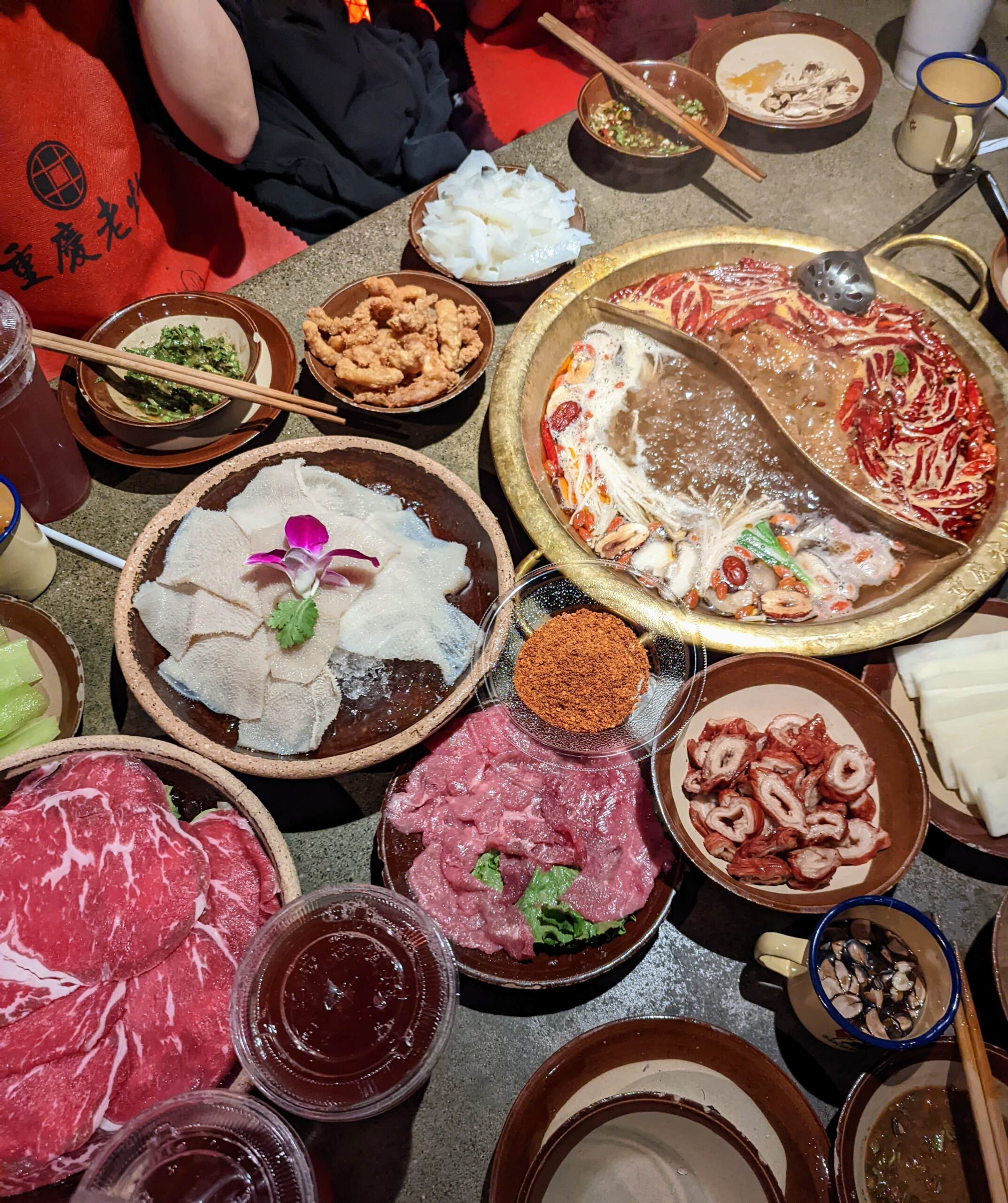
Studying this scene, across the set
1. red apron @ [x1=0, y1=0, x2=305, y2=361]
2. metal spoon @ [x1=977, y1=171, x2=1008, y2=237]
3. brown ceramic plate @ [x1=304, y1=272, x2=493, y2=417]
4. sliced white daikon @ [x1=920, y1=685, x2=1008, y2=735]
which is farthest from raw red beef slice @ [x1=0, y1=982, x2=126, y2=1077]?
metal spoon @ [x1=977, y1=171, x2=1008, y2=237]

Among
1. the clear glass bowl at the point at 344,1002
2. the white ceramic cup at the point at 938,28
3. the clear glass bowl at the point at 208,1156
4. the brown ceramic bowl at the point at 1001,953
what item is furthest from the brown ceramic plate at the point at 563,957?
the white ceramic cup at the point at 938,28

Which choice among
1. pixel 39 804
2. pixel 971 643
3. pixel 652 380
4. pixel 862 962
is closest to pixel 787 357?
pixel 652 380

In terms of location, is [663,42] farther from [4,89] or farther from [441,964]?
[441,964]

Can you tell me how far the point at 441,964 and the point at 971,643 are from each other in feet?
5.43

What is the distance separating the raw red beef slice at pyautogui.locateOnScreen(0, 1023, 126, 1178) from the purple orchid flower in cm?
114

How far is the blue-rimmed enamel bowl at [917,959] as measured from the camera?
1.63 m

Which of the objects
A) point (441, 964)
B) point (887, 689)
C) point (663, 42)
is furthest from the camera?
→ point (663, 42)

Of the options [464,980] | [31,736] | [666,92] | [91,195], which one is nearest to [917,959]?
[464,980]

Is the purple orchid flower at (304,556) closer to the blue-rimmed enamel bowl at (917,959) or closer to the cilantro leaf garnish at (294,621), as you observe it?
the cilantro leaf garnish at (294,621)

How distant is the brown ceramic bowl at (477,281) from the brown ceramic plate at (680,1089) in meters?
2.38

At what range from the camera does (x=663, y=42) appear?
3.96 meters

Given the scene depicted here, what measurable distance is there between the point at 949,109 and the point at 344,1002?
12.7ft

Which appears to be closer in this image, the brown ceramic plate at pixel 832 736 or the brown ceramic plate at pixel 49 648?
the brown ceramic plate at pixel 832 736

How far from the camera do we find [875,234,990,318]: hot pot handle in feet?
9.12
